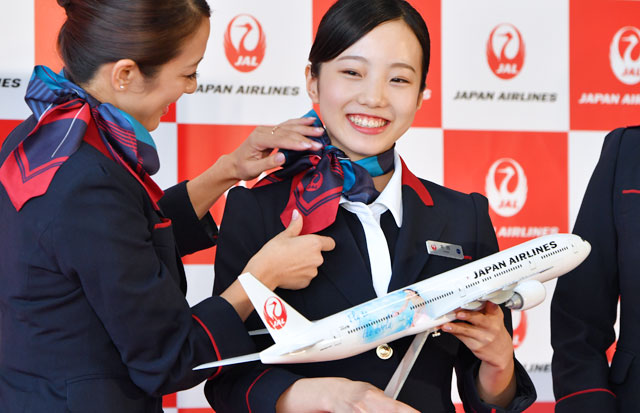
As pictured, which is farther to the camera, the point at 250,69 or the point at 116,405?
the point at 250,69

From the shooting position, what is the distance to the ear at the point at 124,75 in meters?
1.49

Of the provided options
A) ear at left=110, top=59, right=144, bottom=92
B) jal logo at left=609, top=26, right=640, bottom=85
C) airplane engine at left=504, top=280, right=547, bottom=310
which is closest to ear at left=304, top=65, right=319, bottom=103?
ear at left=110, top=59, right=144, bottom=92

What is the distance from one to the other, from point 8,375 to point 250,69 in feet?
5.92

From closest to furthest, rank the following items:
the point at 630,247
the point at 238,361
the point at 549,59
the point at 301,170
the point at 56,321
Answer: the point at 56,321 < the point at 238,361 < the point at 630,247 < the point at 301,170 < the point at 549,59

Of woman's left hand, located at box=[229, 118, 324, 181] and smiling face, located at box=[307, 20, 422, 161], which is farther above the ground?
smiling face, located at box=[307, 20, 422, 161]

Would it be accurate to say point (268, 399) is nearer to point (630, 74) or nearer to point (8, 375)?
point (8, 375)

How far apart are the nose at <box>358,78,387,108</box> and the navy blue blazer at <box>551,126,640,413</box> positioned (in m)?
0.59

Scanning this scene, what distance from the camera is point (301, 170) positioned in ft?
6.04

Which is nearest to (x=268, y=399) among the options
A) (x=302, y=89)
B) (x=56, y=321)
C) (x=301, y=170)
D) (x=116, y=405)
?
(x=116, y=405)

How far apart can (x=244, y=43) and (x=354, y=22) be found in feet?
4.45

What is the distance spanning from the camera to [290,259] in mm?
1601

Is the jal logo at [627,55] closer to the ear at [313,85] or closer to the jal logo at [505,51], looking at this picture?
the jal logo at [505,51]

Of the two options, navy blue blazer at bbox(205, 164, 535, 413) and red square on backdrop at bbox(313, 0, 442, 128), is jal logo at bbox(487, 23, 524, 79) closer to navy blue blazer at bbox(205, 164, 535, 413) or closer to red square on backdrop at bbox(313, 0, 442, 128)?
red square on backdrop at bbox(313, 0, 442, 128)

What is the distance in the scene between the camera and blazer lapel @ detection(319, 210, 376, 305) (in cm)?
168
